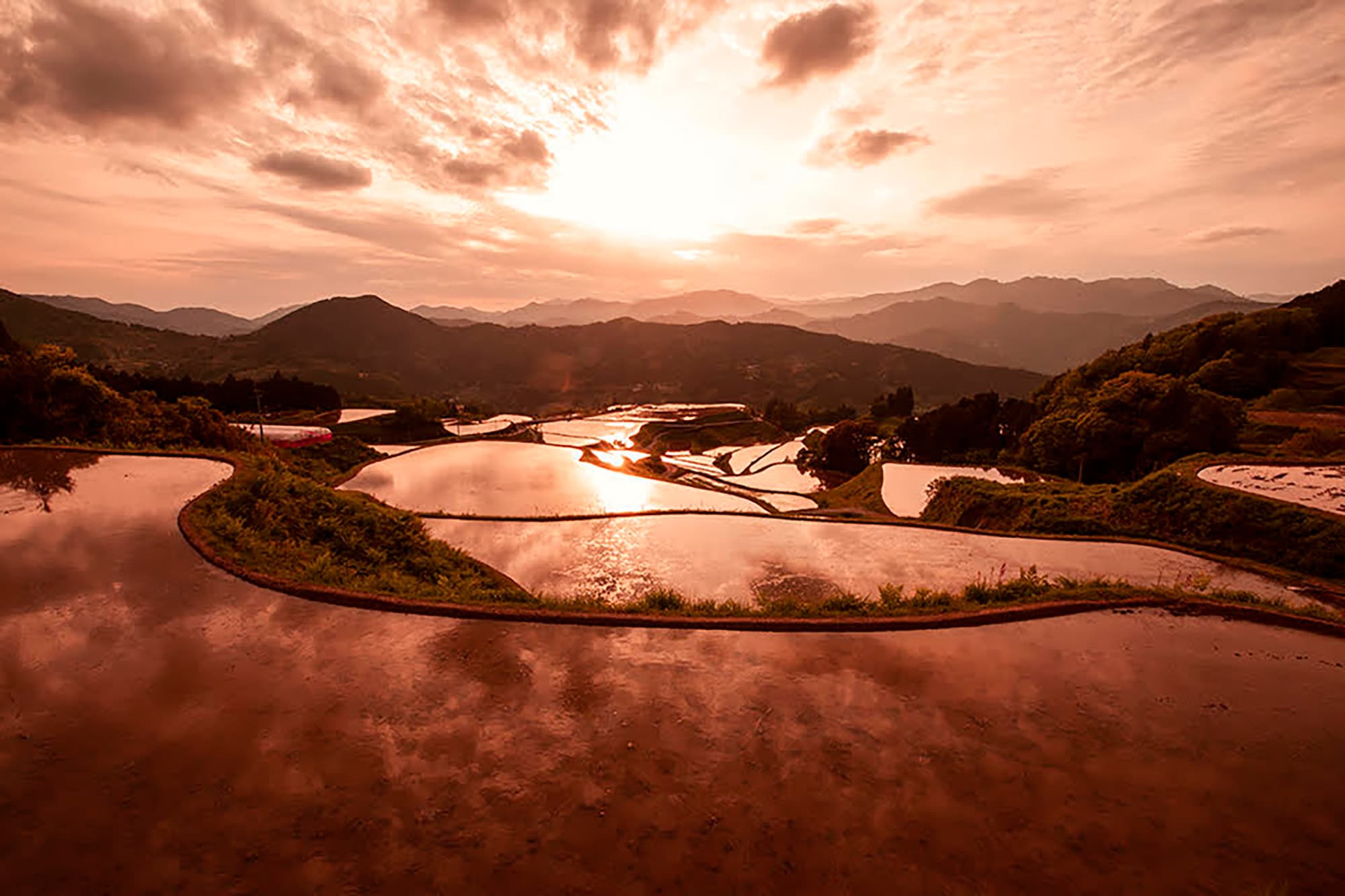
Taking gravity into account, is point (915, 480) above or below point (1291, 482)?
below

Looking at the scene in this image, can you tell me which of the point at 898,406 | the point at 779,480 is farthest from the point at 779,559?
the point at 898,406

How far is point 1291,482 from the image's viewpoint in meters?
23.8

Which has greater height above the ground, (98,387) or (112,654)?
(98,387)

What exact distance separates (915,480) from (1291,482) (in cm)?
2118

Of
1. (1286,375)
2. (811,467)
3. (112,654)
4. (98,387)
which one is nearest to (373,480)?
(98,387)

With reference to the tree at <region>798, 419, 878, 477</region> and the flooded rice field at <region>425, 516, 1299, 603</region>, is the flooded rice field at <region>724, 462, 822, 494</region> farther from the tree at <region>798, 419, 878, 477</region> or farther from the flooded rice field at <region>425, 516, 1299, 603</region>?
the flooded rice field at <region>425, 516, 1299, 603</region>

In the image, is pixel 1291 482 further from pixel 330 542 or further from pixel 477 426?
pixel 477 426

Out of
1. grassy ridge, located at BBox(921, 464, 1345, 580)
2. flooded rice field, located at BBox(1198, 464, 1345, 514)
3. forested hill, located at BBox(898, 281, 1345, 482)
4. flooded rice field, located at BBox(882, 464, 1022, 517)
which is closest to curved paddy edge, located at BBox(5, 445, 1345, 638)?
grassy ridge, located at BBox(921, 464, 1345, 580)

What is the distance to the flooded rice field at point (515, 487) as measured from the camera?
3141 cm

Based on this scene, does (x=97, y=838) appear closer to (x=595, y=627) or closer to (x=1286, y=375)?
(x=595, y=627)

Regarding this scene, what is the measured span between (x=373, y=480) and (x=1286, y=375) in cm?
8832

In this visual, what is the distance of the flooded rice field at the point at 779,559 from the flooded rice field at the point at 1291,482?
631 centimetres

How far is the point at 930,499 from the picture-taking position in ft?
118

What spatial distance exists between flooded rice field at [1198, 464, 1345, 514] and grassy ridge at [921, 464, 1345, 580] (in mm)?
1045
